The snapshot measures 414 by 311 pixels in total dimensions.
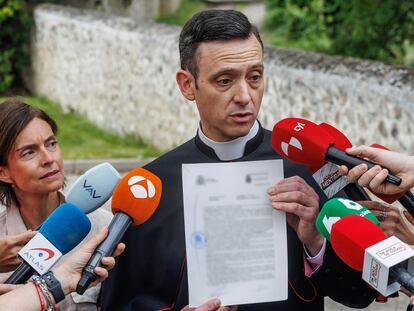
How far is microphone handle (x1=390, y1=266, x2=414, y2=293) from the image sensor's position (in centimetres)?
198

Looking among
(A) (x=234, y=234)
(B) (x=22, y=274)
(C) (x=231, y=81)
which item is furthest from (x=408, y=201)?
(B) (x=22, y=274)

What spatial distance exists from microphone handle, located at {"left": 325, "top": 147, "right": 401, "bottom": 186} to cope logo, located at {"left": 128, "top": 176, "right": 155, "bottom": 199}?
0.54 metres

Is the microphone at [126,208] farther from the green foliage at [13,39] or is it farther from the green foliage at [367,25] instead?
the green foliage at [13,39]

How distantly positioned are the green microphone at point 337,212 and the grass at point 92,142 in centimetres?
720

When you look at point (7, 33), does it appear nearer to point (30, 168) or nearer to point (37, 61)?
point (37, 61)

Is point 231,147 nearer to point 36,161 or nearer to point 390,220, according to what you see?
point 390,220

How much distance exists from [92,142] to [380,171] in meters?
8.81

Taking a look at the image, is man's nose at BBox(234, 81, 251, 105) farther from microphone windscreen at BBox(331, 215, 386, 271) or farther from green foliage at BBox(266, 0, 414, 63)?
green foliage at BBox(266, 0, 414, 63)

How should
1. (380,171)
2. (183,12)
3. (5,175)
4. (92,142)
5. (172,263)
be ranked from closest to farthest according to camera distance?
(380,171) < (172,263) < (5,175) < (92,142) < (183,12)

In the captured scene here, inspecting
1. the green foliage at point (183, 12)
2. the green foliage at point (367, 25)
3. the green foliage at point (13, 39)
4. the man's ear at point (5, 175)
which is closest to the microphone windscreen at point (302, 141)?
the man's ear at point (5, 175)

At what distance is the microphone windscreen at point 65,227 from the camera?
8.10ft

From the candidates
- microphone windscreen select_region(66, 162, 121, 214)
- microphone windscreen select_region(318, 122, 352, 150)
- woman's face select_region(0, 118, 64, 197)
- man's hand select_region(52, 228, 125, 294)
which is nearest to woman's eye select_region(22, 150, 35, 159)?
woman's face select_region(0, 118, 64, 197)

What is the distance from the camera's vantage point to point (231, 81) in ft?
8.39

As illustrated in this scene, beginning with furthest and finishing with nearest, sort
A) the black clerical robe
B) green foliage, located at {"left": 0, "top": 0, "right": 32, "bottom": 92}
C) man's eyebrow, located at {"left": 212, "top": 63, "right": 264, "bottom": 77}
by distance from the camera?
1. green foliage, located at {"left": 0, "top": 0, "right": 32, "bottom": 92}
2. the black clerical robe
3. man's eyebrow, located at {"left": 212, "top": 63, "right": 264, "bottom": 77}
